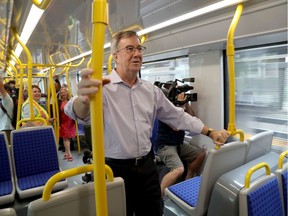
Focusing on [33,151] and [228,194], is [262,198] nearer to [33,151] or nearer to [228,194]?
[228,194]

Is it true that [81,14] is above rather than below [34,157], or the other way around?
above

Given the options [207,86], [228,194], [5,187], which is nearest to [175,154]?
[207,86]

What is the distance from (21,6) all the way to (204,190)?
1910 mm

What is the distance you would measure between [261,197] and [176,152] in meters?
1.63

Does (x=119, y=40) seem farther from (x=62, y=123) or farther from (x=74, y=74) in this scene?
(x=74, y=74)

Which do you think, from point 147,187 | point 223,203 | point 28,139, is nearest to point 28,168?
point 28,139

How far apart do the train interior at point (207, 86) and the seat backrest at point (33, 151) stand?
12 millimetres

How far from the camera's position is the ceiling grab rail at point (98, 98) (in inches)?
25.5

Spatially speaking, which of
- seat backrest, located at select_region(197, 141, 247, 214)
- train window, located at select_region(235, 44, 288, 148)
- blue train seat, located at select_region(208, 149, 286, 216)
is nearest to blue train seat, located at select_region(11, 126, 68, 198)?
seat backrest, located at select_region(197, 141, 247, 214)

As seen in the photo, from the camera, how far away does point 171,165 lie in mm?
2834

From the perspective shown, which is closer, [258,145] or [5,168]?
[258,145]

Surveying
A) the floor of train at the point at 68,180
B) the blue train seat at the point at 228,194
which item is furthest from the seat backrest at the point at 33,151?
the blue train seat at the point at 228,194

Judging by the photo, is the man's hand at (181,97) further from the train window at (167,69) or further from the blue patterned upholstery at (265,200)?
the blue patterned upholstery at (265,200)

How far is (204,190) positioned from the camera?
165 cm
